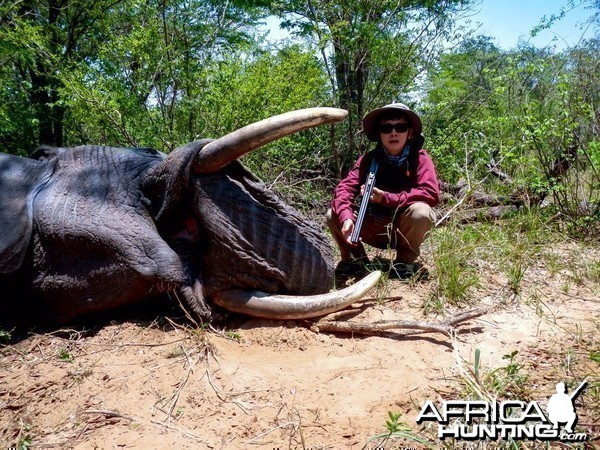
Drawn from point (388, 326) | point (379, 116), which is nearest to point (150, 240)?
point (388, 326)

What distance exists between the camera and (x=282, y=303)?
9.59 ft

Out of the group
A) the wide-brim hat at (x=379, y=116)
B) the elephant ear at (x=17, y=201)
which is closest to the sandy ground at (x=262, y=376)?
the elephant ear at (x=17, y=201)

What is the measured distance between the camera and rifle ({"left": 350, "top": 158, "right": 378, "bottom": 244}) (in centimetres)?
371

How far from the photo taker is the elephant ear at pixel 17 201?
276 centimetres

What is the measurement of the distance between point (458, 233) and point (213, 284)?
2.53 metres

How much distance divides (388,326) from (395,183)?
160 cm

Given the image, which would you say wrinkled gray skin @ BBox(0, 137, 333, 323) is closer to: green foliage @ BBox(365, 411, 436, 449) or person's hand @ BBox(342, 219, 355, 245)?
person's hand @ BBox(342, 219, 355, 245)

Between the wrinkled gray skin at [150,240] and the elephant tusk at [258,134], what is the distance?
0.28 ft

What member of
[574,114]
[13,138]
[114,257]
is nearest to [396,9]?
[574,114]

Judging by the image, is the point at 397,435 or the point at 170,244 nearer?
the point at 397,435

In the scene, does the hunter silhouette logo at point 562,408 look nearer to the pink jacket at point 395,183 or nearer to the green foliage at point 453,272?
the green foliage at point 453,272

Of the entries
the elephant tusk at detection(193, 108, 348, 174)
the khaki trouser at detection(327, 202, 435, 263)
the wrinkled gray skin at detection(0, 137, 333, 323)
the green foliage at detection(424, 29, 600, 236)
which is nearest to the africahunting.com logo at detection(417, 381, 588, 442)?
the wrinkled gray skin at detection(0, 137, 333, 323)

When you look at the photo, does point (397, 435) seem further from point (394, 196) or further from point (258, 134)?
point (394, 196)

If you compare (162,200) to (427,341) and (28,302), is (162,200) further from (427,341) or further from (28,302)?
(427,341)
